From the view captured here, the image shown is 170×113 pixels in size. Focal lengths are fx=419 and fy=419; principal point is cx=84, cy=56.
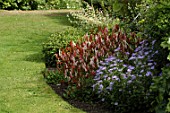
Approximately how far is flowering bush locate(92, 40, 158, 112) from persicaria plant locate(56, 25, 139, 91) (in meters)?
0.37

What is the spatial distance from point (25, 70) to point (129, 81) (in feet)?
9.68

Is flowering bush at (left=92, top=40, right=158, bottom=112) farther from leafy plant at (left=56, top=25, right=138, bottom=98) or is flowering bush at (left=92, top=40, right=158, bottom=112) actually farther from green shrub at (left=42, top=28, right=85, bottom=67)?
green shrub at (left=42, top=28, right=85, bottom=67)

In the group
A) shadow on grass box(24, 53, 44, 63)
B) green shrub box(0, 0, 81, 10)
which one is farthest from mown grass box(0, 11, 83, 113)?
green shrub box(0, 0, 81, 10)

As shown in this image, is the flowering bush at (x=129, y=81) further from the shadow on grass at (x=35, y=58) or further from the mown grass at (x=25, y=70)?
the shadow on grass at (x=35, y=58)

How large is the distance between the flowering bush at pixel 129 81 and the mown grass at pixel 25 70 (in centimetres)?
47

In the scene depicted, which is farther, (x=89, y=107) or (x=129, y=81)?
(x=89, y=107)

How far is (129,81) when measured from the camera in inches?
198

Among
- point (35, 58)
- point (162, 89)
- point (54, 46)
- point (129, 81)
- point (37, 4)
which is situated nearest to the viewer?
point (162, 89)

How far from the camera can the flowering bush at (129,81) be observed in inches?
196

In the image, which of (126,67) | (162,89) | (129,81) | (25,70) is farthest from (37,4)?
(162,89)

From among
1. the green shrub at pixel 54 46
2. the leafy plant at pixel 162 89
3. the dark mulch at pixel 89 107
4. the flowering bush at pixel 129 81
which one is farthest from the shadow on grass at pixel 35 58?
the leafy plant at pixel 162 89

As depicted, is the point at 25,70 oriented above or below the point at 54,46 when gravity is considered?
below

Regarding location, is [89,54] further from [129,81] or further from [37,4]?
[37,4]

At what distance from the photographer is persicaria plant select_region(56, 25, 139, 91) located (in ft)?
19.8
